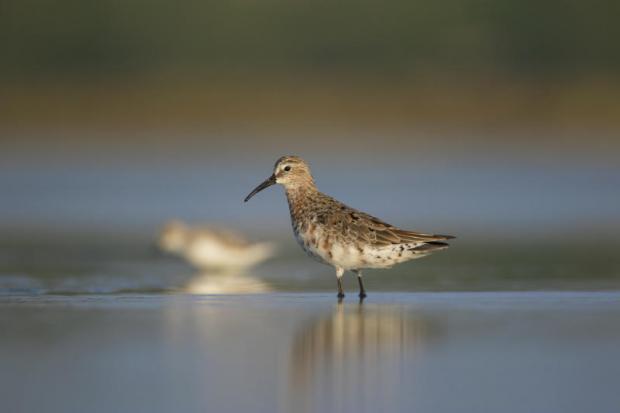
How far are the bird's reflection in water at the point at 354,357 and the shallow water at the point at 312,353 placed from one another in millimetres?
12

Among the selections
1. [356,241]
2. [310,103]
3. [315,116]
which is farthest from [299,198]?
[310,103]

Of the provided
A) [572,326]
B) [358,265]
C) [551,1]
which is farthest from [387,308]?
[551,1]

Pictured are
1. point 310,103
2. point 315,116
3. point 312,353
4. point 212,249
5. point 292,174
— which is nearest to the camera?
point 312,353

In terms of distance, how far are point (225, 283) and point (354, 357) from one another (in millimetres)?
4604

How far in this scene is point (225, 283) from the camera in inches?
492

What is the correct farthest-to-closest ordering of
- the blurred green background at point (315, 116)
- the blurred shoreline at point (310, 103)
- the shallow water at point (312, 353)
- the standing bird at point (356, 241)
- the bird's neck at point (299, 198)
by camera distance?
1. the blurred shoreline at point (310, 103)
2. the blurred green background at point (315, 116)
3. the bird's neck at point (299, 198)
4. the standing bird at point (356, 241)
5. the shallow water at point (312, 353)

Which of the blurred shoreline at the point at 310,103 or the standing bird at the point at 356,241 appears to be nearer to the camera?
the standing bird at the point at 356,241

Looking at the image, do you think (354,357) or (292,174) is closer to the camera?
(354,357)

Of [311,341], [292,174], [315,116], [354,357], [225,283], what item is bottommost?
[354,357]

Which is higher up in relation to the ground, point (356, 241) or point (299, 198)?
point (299, 198)

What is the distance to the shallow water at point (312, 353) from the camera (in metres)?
6.95

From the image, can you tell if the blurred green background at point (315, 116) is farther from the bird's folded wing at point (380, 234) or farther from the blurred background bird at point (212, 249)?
the bird's folded wing at point (380, 234)

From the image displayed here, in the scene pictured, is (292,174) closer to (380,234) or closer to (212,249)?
(380,234)

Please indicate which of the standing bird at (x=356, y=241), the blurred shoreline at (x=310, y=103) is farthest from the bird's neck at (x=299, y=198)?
the blurred shoreline at (x=310, y=103)
